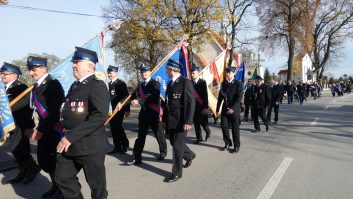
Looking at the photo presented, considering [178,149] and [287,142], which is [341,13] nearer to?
[287,142]

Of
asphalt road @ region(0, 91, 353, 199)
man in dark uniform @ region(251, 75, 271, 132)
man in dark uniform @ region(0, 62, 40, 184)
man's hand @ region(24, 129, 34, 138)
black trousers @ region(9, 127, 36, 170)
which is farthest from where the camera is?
man in dark uniform @ region(251, 75, 271, 132)

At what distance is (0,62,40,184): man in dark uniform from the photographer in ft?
17.9

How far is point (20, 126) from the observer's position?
18.1 feet

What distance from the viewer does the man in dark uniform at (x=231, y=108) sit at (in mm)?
7965

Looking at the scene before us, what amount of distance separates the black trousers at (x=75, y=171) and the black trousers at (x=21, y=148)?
2.13m

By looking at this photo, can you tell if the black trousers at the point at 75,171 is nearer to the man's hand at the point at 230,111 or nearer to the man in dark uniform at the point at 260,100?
the man's hand at the point at 230,111

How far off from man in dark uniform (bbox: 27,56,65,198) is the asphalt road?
2.10ft

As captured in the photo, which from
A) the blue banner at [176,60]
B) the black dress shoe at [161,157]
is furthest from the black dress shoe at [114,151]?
the blue banner at [176,60]

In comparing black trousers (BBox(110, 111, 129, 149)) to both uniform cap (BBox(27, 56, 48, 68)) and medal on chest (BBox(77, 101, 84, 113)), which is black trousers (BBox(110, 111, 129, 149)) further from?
medal on chest (BBox(77, 101, 84, 113))

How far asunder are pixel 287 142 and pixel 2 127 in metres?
6.81

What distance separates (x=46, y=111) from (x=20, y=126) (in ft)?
3.88

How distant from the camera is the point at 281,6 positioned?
34.1m

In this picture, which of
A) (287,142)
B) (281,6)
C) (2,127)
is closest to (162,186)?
(2,127)

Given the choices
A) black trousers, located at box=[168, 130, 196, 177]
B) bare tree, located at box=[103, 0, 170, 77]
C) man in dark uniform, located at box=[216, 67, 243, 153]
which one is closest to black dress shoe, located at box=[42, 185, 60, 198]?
black trousers, located at box=[168, 130, 196, 177]
